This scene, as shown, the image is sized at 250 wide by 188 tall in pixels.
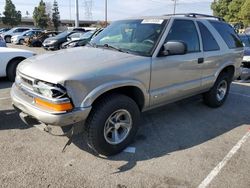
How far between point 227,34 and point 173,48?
8.07 ft

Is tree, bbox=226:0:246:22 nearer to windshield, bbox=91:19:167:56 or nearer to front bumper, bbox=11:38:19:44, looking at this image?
front bumper, bbox=11:38:19:44

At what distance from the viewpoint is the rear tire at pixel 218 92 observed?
18.8 feet

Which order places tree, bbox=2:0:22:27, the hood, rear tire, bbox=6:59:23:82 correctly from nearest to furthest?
1. the hood
2. rear tire, bbox=6:59:23:82
3. tree, bbox=2:0:22:27

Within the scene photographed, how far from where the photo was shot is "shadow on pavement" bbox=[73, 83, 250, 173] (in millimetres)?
3950

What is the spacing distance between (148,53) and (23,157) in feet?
7.46

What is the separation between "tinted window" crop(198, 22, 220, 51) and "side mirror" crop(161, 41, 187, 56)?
114cm

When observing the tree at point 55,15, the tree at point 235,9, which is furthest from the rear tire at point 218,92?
the tree at point 55,15

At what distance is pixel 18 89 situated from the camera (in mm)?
3793

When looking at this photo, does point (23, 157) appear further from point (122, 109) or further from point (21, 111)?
point (122, 109)

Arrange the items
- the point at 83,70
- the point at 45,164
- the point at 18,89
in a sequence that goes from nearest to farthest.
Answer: the point at 83,70
the point at 45,164
the point at 18,89

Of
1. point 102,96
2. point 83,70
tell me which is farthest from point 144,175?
point 83,70

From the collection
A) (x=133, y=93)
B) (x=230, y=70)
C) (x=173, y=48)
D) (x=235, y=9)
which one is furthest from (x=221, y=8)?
(x=133, y=93)

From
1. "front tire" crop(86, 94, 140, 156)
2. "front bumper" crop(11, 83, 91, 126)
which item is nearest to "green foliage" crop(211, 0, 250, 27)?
"front tire" crop(86, 94, 140, 156)

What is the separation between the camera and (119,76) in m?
3.54
